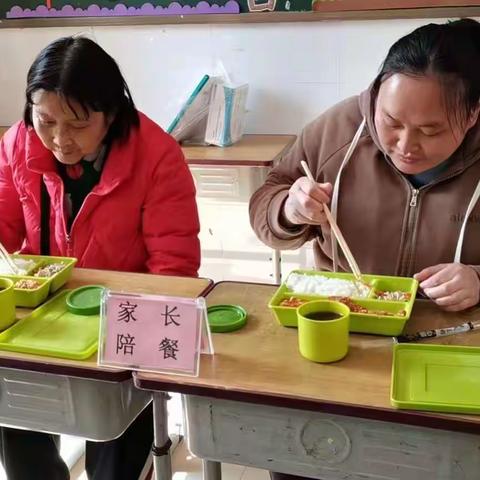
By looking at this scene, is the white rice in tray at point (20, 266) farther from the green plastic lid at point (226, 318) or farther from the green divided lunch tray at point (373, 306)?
the green divided lunch tray at point (373, 306)

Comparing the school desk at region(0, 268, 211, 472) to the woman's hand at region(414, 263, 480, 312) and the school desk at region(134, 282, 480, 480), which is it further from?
the woman's hand at region(414, 263, 480, 312)

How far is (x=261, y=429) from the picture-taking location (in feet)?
3.44

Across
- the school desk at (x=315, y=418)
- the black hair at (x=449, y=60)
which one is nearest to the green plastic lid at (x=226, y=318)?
the school desk at (x=315, y=418)

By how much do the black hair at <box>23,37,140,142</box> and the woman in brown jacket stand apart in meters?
0.41

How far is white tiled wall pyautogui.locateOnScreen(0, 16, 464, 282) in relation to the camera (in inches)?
110

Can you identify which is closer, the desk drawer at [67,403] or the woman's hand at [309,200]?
the desk drawer at [67,403]

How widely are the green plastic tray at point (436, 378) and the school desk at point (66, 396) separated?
425 millimetres

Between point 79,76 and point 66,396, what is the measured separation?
0.70 meters

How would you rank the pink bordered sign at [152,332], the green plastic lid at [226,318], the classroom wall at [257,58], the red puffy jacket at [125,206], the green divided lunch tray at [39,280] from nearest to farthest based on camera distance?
the pink bordered sign at [152,332] < the green plastic lid at [226,318] < the green divided lunch tray at [39,280] < the red puffy jacket at [125,206] < the classroom wall at [257,58]

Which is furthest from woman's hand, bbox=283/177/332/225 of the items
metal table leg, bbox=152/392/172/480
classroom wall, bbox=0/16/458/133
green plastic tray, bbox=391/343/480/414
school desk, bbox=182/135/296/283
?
classroom wall, bbox=0/16/458/133

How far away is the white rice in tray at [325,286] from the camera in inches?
48.3

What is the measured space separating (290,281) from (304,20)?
71.1 inches

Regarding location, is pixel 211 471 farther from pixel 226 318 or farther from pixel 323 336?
pixel 323 336

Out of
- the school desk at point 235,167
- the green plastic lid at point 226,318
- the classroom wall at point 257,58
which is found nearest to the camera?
the green plastic lid at point 226,318
